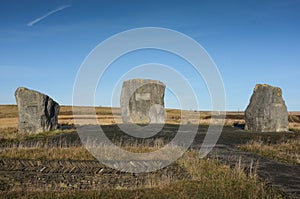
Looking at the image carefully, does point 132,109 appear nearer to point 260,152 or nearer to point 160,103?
point 160,103

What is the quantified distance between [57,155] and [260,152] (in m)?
8.33

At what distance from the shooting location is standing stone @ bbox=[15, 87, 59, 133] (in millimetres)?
24359

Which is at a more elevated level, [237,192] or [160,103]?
[160,103]

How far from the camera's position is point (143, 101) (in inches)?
1344

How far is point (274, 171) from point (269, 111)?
16.3 m

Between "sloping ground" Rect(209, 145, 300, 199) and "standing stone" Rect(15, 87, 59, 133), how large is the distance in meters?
15.0

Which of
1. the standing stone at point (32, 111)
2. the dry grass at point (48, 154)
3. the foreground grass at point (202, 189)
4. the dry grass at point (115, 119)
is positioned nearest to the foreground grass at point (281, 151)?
the foreground grass at point (202, 189)

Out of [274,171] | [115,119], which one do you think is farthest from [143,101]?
[274,171]

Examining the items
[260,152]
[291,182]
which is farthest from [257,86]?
[291,182]

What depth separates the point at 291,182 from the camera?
346 inches

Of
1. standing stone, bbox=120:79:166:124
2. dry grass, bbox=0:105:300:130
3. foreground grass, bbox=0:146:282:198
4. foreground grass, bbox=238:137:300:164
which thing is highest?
standing stone, bbox=120:79:166:124

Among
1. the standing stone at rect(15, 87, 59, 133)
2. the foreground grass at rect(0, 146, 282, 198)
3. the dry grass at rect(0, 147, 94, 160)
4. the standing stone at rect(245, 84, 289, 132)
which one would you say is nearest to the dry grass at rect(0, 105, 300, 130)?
the standing stone at rect(245, 84, 289, 132)

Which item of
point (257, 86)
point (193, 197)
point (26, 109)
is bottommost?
point (193, 197)

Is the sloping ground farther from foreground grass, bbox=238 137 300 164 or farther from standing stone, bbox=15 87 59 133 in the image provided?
standing stone, bbox=15 87 59 133
